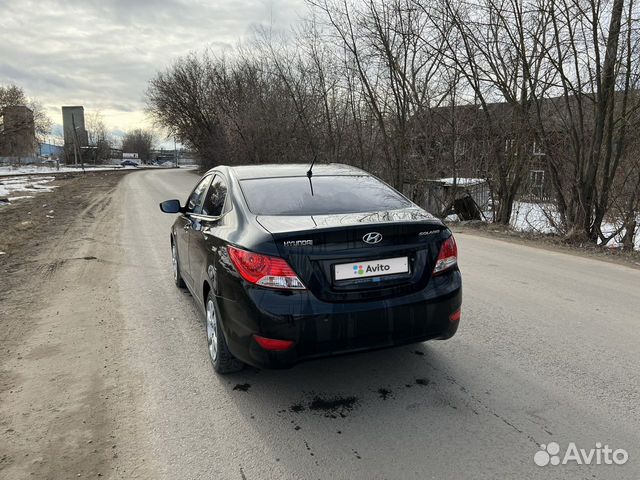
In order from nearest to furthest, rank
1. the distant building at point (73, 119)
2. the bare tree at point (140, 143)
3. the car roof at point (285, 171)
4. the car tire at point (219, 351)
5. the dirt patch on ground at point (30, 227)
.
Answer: the car tire at point (219, 351)
the car roof at point (285, 171)
the dirt patch on ground at point (30, 227)
the distant building at point (73, 119)
the bare tree at point (140, 143)

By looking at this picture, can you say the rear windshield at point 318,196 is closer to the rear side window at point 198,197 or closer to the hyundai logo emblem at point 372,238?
the hyundai logo emblem at point 372,238

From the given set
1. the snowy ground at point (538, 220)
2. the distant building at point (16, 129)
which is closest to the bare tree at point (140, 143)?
the distant building at point (16, 129)

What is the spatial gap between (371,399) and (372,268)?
Result: 3.02 ft

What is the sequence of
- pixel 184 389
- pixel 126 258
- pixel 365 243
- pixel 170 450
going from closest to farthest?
pixel 170 450 → pixel 365 243 → pixel 184 389 → pixel 126 258

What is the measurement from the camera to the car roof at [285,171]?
4.13 meters

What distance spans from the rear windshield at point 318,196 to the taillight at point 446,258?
0.53 m

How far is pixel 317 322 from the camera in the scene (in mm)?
2865

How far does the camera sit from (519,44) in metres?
11.0

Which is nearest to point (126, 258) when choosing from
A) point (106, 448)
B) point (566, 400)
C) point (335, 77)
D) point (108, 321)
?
point (108, 321)

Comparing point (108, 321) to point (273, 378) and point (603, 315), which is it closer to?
point (273, 378)

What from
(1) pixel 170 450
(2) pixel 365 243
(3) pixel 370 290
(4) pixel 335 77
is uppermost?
(4) pixel 335 77

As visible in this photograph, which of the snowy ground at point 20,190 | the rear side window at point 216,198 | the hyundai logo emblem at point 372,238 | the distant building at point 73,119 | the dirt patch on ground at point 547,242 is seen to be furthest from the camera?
the distant building at point 73,119

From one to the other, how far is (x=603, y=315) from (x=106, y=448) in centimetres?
471

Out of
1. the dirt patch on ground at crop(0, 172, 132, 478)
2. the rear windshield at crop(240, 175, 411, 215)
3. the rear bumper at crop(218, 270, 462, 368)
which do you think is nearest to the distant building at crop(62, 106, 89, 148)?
the dirt patch on ground at crop(0, 172, 132, 478)
